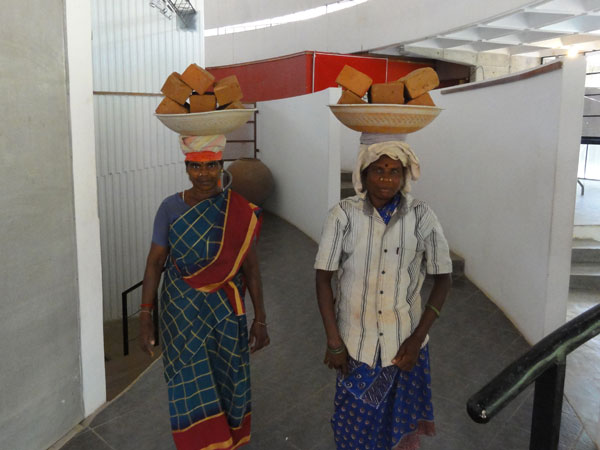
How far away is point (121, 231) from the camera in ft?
22.1

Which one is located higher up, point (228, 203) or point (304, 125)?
point (304, 125)

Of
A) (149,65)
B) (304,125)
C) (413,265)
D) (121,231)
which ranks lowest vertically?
(121,231)

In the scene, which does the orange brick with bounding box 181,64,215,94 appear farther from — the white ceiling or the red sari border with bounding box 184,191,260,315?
the white ceiling

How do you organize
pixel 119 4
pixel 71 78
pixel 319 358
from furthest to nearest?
pixel 119 4, pixel 319 358, pixel 71 78

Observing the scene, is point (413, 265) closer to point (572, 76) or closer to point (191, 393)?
point (191, 393)

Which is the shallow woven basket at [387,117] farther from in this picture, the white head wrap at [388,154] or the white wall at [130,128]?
the white wall at [130,128]

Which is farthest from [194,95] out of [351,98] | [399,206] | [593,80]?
[593,80]

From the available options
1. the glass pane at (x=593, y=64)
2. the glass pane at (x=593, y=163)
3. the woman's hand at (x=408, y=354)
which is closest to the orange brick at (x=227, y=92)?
the woman's hand at (x=408, y=354)

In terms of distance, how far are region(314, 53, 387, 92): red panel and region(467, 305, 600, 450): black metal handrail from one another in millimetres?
9556

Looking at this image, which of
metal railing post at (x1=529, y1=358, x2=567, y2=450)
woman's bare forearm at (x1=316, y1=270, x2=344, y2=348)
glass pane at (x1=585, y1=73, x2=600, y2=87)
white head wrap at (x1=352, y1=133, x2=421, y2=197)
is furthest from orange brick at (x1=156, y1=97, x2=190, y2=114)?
glass pane at (x1=585, y1=73, x2=600, y2=87)

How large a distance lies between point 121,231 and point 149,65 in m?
2.14

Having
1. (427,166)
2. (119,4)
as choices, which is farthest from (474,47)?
(119,4)

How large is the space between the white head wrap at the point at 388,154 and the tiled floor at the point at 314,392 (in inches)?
58.9

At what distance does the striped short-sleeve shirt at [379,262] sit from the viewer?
2104mm
